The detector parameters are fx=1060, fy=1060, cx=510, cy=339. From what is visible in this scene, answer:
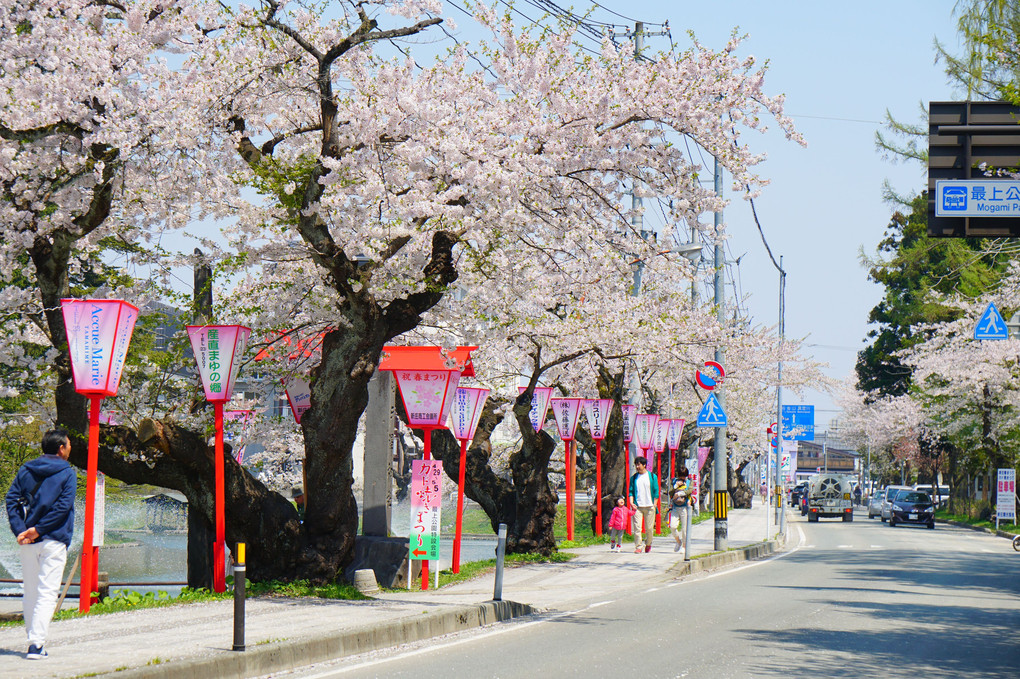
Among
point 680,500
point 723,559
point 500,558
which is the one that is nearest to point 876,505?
point 723,559

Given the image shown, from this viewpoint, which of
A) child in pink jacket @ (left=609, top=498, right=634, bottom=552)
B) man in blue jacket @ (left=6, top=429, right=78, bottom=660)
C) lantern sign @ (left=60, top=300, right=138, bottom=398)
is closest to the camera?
man in blue jacket @ (left=6, top=429, right=78, bottom=660)

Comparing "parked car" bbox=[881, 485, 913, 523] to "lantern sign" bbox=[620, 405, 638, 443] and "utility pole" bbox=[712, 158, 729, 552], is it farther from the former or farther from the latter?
"utility pole" bbox=[712, 158, 729, 552]

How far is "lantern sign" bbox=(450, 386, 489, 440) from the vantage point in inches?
704

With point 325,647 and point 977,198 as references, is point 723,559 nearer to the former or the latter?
point 977,198

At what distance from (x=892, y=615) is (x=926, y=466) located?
2691 inches

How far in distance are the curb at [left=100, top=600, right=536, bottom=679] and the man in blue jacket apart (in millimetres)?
1198

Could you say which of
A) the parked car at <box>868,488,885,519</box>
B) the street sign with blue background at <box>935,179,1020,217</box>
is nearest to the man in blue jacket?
the street sign with blue background at <box>935,179,1020,217</box>

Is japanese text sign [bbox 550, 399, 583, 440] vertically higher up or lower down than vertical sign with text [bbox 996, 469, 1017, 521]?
higher up

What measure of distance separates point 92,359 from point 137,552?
26.1 m

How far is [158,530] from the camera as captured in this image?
47.1 meters

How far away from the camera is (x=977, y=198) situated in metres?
15.0

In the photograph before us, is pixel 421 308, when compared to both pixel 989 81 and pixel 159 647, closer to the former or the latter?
pixel 159 647

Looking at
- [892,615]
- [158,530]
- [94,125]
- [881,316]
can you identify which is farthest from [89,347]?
[881,316]

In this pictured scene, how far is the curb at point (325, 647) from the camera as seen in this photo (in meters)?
7.84
